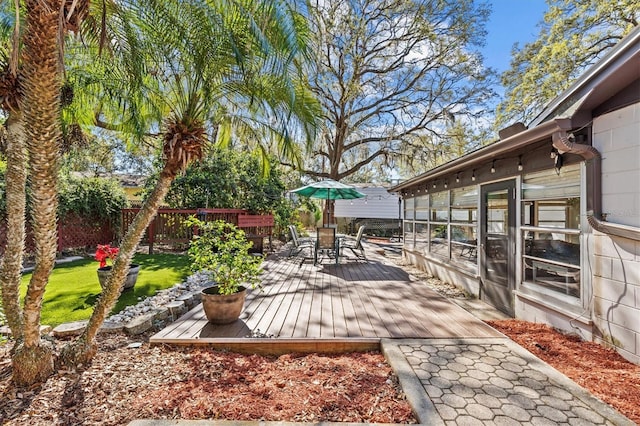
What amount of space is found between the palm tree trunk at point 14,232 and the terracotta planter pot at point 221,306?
1548 millimetres

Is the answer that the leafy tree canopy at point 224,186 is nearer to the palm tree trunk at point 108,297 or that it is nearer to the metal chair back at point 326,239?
the metal chair back at point 326,239

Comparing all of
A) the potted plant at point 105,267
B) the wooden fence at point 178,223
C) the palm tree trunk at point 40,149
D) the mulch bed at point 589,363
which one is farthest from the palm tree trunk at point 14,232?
the wooden fence at point 178,223

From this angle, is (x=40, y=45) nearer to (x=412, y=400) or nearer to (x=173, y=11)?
(x=173, y=11)

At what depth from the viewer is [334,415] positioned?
2.04 metres

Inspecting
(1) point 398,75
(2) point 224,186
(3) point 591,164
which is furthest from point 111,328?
(1) point 398,75

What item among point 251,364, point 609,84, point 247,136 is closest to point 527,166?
point 609,84

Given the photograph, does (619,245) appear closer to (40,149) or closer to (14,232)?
(40,149)

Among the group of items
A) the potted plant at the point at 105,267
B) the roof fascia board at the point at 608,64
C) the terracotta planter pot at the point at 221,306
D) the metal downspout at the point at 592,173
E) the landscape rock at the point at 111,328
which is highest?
the roof fascia board at the point at 608,64

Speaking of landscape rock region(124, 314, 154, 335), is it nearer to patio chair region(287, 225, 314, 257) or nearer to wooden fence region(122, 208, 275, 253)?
patio chair region(287, 225, 314, 257)

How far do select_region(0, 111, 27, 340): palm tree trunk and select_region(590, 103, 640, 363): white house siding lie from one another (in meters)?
5.08

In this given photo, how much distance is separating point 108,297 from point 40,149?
134 cm

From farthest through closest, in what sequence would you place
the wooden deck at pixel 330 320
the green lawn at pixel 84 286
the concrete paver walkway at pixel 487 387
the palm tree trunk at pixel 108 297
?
the green lawn at pixel 84 286, the wooden deck at pixel 330 320, the palm tree trunk at pixel 108 297, the concrete paver walkway at pixel 487 387

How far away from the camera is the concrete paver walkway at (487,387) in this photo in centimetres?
198

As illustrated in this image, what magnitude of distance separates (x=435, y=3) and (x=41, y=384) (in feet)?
46.7
